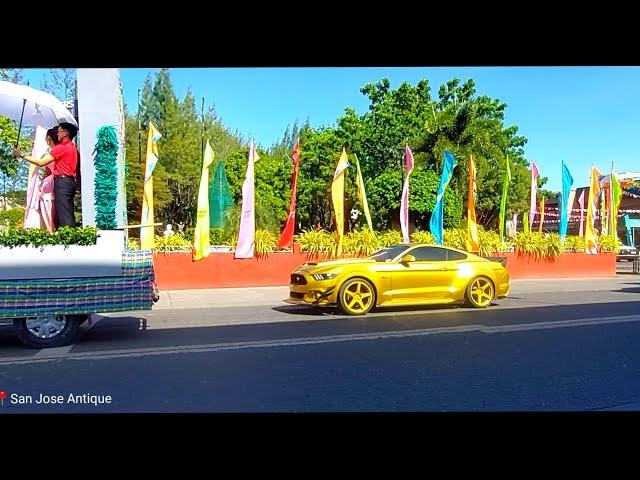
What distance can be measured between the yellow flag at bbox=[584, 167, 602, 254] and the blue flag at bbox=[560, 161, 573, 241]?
2.50ft

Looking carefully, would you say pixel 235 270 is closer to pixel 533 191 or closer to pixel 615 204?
pixel 533 191

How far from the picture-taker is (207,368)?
16.9ft

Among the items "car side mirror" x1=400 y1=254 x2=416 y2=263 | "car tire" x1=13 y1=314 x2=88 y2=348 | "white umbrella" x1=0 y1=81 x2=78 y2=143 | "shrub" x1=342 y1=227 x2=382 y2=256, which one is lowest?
"car tire" x1=13 y1=314 x2=88 y2=348

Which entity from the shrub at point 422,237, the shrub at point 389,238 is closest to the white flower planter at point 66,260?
the shrub at point 389,238

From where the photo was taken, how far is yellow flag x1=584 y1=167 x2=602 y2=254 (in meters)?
11.4

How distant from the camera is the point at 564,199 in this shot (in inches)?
420

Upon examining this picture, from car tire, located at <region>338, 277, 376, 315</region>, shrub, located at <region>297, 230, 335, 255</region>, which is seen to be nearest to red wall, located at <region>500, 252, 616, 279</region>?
car tire, located at <region>338, 277, 376, 315</region>

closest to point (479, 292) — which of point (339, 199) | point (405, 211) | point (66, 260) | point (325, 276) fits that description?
point (405, 211)

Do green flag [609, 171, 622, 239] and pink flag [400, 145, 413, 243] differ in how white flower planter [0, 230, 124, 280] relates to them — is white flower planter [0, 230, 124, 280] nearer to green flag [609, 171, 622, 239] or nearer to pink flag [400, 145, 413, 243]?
pink flag [400, 145, 413, 243]
